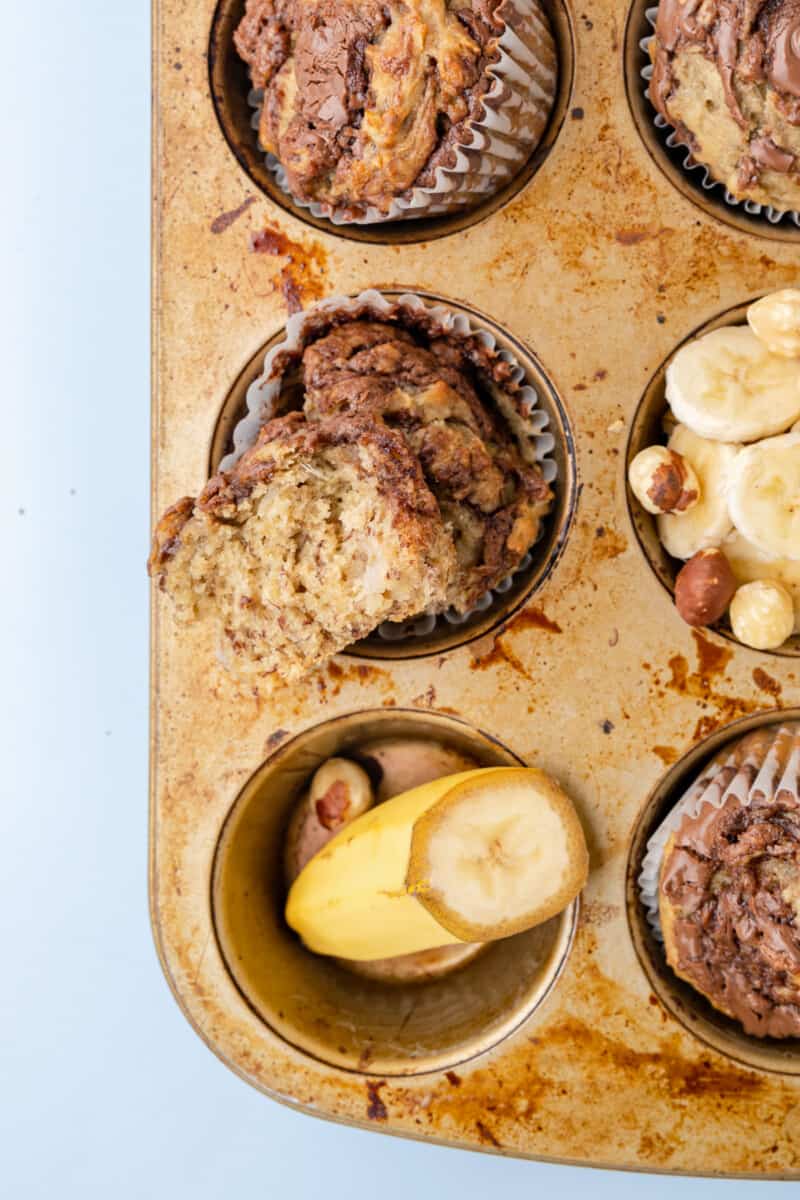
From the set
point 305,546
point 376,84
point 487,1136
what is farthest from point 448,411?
point 487,1136

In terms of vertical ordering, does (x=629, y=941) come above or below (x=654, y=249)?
below

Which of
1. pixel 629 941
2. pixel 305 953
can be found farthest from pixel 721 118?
pixel 305 953

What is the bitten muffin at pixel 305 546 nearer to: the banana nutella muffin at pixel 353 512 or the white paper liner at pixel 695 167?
the banana nutella muffin at pixel 353 512

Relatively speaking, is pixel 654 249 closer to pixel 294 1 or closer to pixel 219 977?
pixel 294 1

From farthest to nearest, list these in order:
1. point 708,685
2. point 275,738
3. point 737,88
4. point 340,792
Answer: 1. point 340,792
2. point 275,738
3. point 708,685
4. point 737,88

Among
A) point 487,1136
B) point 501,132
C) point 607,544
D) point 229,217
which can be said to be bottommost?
point 487,1136

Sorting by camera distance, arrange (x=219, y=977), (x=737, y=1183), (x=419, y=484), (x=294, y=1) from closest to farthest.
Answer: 1. (x=419, y=484)
2. (x=294, y=1)
3. (x=219, y=977)
4. (x=737, y=1183)

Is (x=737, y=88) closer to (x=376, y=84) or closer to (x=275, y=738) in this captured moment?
(x=376, y=84)
